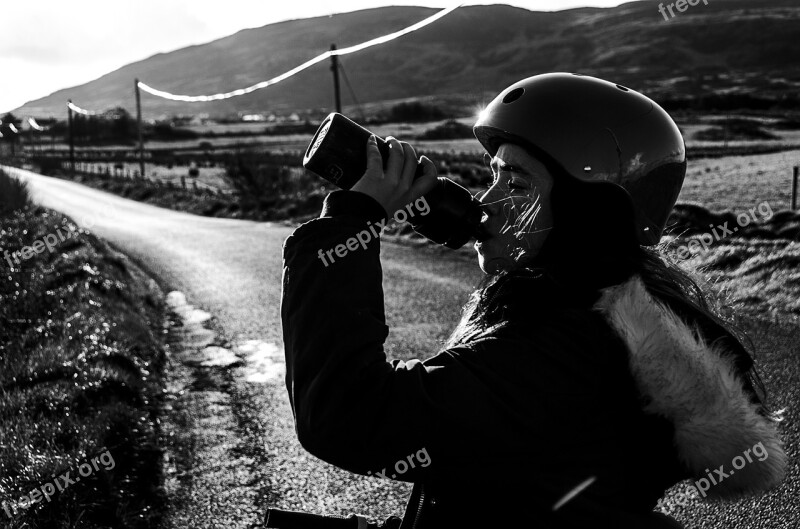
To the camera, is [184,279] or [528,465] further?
[184,279]

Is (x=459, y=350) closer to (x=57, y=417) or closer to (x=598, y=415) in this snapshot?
(x=598, y=415)

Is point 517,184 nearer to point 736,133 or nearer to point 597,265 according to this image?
point 597,265

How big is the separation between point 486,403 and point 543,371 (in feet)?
0.34

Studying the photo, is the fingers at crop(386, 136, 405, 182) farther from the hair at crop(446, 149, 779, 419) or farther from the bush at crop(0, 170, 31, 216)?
the bush at crop(0, 170, 31, 216)

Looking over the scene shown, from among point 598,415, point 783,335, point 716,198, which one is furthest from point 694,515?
point 716,198

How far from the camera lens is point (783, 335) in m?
6.04

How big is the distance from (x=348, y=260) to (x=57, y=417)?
353 centimetres

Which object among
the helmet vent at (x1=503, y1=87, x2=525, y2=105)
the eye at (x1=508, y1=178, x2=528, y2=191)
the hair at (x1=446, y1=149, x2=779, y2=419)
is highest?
the helmet vent at (x1=503, y1=87, x2=525, y2=105)

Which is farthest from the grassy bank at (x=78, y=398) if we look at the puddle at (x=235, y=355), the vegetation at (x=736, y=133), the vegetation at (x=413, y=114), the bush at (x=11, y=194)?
the vegetation at (x=413, y=114)

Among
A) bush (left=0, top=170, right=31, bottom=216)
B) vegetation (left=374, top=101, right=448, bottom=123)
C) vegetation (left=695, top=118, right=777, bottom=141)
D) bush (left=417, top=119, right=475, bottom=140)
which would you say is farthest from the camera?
vegetation (left=374, top=101, right=448, bottom=123)

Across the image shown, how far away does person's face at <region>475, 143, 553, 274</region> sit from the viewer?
1466mm

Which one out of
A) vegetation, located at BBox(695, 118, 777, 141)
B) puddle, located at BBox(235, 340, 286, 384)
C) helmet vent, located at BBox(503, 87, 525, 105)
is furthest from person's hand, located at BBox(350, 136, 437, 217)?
vegetation, located at BBox(695, 118, 777, 141)

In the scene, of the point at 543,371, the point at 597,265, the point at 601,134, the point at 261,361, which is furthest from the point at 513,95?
the point at 261,361

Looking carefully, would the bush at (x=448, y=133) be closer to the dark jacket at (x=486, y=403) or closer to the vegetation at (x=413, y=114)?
the vegetation at (x=413, y=114)
